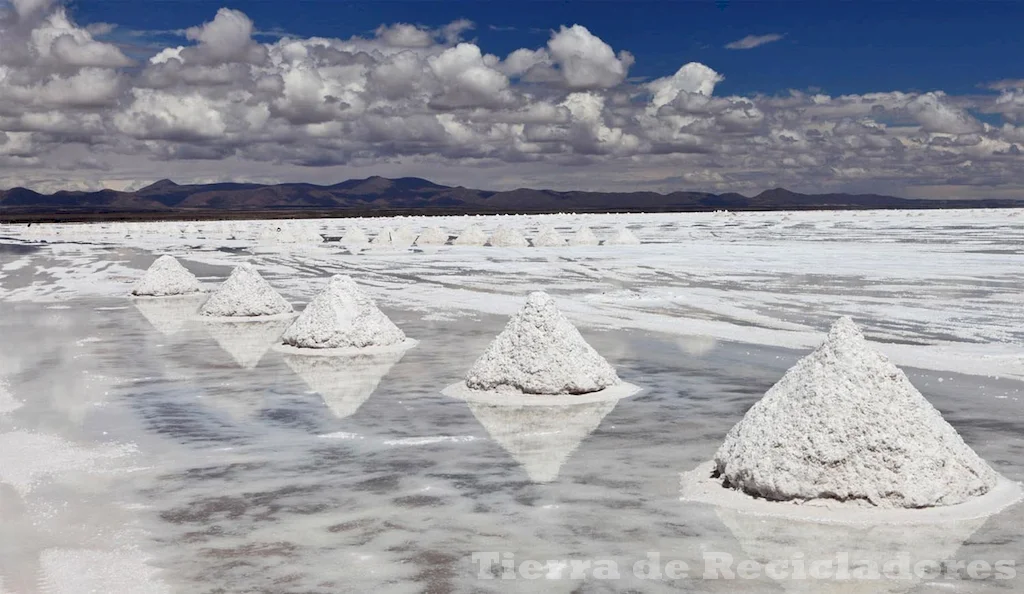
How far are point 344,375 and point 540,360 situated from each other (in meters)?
3.11

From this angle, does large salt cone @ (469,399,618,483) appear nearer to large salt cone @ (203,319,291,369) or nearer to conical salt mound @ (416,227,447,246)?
large salt cone @ (203,319,291,369)

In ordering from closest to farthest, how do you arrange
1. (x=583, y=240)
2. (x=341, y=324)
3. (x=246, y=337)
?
(x=341, y=324) → (x=246, y=337) → (x=583, y=240)

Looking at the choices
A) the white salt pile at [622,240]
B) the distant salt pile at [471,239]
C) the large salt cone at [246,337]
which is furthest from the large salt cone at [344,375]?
the distant salt pile at [471,239]

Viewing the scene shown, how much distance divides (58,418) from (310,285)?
18.7 m

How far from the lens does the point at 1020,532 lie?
21.7ft

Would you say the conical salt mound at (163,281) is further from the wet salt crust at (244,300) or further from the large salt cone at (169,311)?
the wet salt crust at (244,300)

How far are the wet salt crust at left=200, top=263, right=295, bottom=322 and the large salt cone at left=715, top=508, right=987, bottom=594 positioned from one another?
1456cm

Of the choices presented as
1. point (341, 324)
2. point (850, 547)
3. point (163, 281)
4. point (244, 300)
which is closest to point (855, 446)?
point (850, 547)

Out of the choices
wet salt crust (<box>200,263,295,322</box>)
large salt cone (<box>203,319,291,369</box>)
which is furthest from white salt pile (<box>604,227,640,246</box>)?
large salt cone (<box>203,319,291,369</box>)

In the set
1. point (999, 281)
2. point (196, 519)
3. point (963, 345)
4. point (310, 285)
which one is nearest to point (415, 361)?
point (196, 519)

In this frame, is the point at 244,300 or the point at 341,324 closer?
the point at 341,324

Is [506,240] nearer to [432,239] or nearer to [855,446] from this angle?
[432,239]

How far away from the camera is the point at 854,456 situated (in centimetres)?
725

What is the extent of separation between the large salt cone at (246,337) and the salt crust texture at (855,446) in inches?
344
